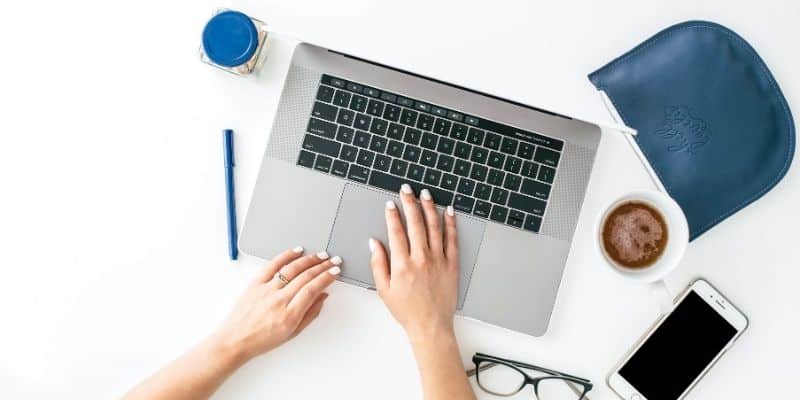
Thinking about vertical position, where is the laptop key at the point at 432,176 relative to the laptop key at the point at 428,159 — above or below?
below

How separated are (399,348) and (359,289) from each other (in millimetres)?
101

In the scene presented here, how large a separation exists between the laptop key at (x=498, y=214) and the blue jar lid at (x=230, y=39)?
1.26 ft

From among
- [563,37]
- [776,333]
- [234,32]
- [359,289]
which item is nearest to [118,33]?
[234,32]

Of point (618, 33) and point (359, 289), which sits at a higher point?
point (618, 33)

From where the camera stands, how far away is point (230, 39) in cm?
82

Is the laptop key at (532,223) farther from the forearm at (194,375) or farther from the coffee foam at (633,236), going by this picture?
the forearm at (194,375)

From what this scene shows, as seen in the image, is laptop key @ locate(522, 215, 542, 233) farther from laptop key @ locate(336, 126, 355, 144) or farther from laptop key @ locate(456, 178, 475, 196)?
laptop key @ locate(336, 126, 355, 144)

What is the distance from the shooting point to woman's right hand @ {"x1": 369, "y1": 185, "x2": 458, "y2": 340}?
0.86m

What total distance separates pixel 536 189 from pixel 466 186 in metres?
0.10

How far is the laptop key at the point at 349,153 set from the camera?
2.84 feet

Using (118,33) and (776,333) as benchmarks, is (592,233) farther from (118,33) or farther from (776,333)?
(118,33)

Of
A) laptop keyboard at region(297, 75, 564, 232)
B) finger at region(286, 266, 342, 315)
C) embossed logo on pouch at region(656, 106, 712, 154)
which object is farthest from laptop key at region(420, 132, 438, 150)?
embossed logo on pouch at region(656, 106, 712, 154)

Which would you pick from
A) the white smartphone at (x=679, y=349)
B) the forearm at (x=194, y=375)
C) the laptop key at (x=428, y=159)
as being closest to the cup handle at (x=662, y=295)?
the white smartphone at (x=679, y=349)

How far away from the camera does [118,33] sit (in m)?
0.90
